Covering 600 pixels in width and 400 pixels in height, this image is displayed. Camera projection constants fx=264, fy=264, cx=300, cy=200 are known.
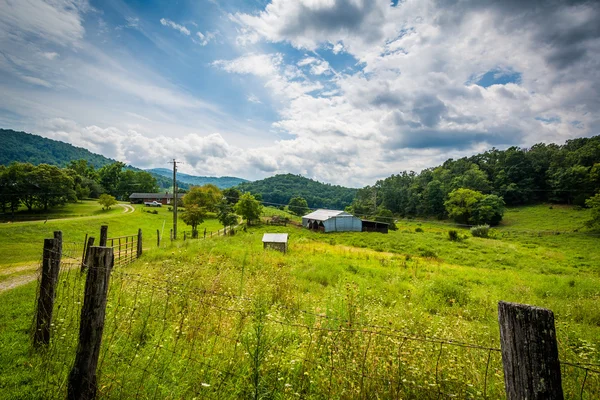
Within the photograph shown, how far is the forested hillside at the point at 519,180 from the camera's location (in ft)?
208

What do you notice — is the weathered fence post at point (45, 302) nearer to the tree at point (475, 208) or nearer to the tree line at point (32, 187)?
the tree line at point (32, 187)

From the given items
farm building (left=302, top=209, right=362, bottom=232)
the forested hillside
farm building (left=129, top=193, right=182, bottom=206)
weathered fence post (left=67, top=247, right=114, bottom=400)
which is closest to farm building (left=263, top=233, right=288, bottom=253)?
weathered fence post (left=67, top=247, right=114, bottom=400)

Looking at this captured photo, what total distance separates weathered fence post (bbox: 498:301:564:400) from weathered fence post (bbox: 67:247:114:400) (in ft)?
13.5

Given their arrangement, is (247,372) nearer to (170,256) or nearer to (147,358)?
(147,358)

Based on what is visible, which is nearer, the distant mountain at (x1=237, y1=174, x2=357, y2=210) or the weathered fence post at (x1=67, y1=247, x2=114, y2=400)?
the weathered fence post at (x1=67, y1=247, x2=114, y2=400)

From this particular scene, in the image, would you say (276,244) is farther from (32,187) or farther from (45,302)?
(32,187)

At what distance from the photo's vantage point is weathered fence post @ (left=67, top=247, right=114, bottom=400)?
3193 millimetres

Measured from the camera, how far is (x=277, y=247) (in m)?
19.3

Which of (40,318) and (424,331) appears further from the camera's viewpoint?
(424,331)

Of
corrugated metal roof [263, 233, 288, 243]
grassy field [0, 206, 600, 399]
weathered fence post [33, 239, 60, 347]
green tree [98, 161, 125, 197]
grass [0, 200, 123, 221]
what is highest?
green tree [98, 161, 125, 197]

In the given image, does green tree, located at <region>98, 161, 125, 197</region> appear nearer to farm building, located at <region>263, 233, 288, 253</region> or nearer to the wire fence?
farm building, located at <region>263, 233, 288, 253</region>

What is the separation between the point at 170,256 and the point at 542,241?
4566 cm

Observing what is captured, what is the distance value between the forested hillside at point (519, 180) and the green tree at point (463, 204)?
10612mm

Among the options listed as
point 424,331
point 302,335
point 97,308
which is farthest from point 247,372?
point 424,331
